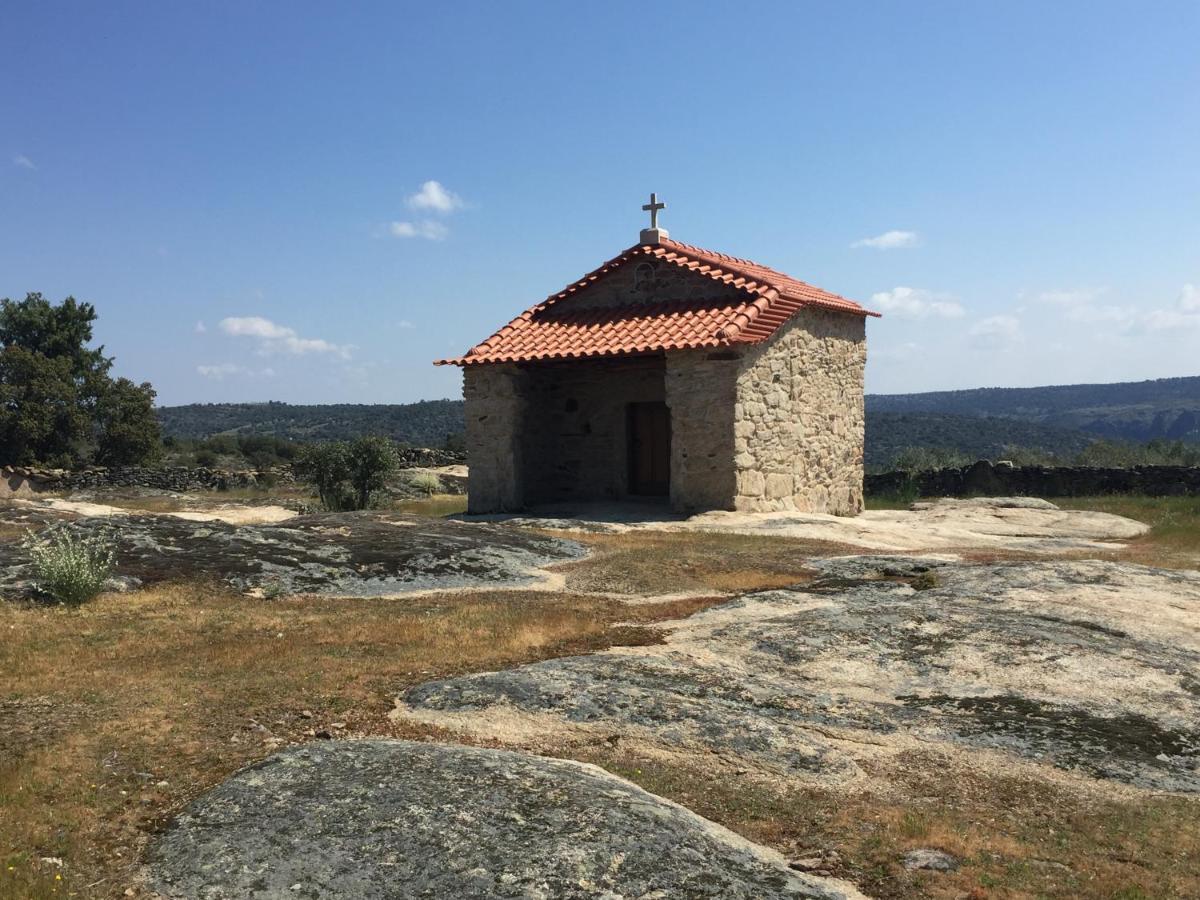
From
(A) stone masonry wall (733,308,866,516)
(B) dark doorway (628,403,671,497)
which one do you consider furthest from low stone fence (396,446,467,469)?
(A) stone masonry wall (733,308,866,516)

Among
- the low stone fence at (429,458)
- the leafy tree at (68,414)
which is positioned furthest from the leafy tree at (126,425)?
the low stone fence at (429,458)

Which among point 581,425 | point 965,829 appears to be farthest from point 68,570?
point 581,425

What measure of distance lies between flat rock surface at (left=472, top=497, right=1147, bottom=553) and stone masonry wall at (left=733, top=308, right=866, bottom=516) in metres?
0.78

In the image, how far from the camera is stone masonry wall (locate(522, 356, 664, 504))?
62.4ft

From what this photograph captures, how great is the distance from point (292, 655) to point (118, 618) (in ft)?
7.09

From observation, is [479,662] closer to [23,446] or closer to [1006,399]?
[23,446]

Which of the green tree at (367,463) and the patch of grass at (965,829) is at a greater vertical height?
the green tree at (367,463)

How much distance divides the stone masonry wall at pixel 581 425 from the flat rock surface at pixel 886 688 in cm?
1061

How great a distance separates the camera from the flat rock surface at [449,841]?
11.6 feet

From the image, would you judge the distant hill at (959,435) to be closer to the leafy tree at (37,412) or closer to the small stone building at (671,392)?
the small stone building at (671,392)

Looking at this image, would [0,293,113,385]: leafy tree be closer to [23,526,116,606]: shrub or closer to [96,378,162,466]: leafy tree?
[96,378,162,466]: leafy tree

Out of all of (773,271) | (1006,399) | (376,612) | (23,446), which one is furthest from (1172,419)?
(376,612)

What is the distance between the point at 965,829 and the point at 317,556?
800 centimetres

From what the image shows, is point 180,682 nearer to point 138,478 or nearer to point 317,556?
point 317,556
